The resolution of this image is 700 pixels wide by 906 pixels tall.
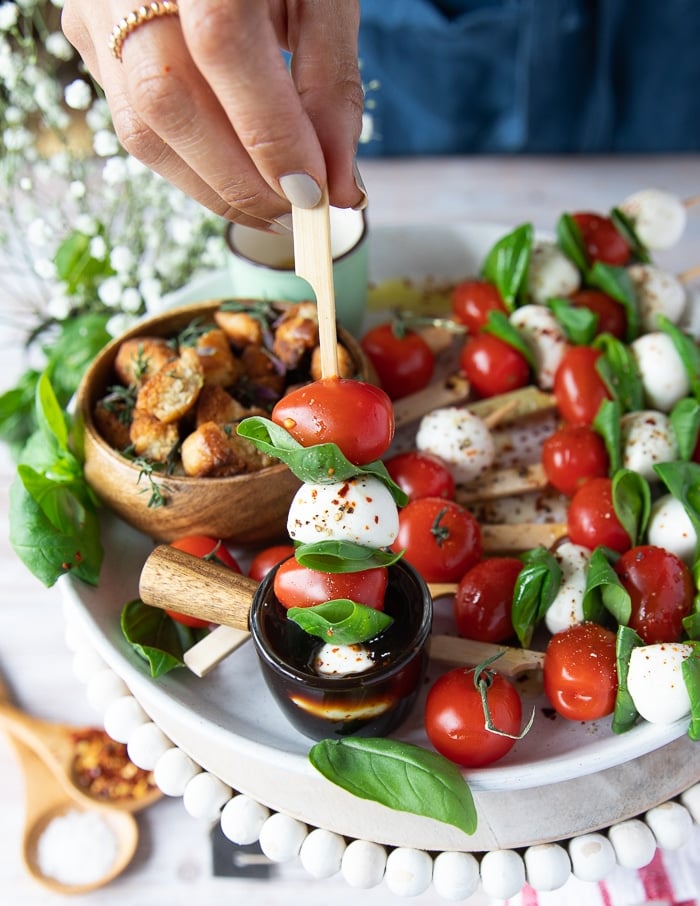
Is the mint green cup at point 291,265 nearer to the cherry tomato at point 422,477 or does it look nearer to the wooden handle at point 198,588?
the cherry tomato at point 422,477

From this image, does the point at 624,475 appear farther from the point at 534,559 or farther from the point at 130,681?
the point at 130,681

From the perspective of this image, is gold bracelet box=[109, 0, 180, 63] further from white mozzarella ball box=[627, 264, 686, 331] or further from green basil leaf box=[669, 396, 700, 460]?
white mozzarella ball box=[627, 264, 686, 331]

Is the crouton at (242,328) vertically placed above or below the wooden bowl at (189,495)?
above

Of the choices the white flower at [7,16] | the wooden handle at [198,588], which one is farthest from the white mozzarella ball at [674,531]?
the white flower at [7,16]

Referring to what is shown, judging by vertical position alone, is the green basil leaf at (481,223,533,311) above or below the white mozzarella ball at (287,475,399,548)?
below

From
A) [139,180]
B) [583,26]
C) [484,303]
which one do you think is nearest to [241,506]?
[484,303]

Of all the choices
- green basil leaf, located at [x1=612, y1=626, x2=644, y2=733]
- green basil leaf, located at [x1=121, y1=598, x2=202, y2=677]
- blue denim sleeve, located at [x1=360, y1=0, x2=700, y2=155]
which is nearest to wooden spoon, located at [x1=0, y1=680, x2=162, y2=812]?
green basil leaf, located at [x1=121, y1=598, x2=202, y2=677]

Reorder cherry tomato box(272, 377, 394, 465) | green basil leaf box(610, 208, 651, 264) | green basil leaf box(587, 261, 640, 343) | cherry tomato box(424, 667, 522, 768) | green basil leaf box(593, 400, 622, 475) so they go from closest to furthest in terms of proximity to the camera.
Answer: cherry tomato box(272, 377, 394, 465)
cherry tomato box(424, 667, 522, 768)
green basil leaf box(593, 400, 622, 475)
green basil leaf box(587, 261, 640, 343)
green basil leaf box(610, 208, 651, 264)
